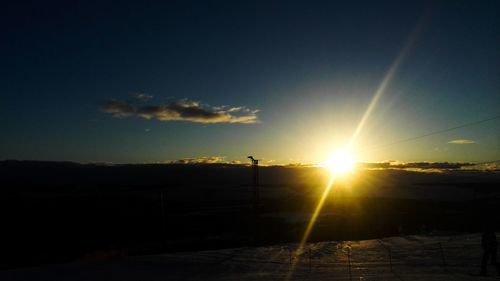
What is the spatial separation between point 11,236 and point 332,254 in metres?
41.1

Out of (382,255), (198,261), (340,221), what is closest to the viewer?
(198,261)

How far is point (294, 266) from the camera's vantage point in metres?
24.1

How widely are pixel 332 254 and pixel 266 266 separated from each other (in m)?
7.48

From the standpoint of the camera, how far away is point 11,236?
48.8m

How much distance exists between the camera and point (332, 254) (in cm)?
2973

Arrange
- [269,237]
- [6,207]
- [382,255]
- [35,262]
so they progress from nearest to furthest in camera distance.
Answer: [382,255] < [35,262] < [269,237] < [6,207]

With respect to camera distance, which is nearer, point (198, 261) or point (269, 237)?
point (198, 261)

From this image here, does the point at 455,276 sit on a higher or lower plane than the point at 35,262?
higher

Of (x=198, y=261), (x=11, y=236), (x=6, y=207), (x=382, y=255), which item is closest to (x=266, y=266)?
(x=198, y=261)

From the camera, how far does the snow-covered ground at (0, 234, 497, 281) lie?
20.2 metres

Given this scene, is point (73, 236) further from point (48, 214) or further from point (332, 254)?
point (332, 254)

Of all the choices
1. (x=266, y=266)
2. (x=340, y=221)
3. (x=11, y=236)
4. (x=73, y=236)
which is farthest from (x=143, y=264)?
(x=340, y=221)

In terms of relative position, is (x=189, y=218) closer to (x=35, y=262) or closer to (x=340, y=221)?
(x=340, y=221)

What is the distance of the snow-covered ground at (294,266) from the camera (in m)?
20.2
